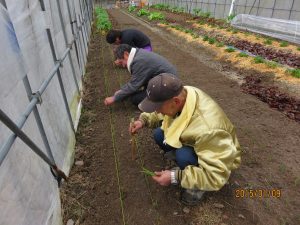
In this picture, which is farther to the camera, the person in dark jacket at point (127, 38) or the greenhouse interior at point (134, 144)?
the person in dark jacket at point (127, 38)

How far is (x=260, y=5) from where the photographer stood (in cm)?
1273

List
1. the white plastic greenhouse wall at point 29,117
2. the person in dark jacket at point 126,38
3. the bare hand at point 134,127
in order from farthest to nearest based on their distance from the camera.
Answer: the person in dark jacket at point 126,38
the bare hand at point 134,127
the white plastic greenhouse wall at point 29,117

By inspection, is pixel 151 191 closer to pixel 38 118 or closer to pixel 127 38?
pixel 38 118

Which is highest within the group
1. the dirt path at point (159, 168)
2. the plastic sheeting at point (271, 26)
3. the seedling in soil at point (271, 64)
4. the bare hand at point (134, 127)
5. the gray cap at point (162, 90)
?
the gray cap at point (162, 90)

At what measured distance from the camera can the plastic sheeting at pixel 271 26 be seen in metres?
9.96

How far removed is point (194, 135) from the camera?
2354 mm

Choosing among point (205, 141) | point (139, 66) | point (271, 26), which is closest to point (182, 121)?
point (205, 141)

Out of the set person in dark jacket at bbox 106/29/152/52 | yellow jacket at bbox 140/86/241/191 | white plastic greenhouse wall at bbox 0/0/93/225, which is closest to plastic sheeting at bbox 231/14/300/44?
person in dark jacket at bbox 106/29/152/52

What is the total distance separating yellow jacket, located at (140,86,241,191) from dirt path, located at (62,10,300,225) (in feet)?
1.89

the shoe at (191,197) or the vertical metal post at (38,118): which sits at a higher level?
the vertical metal post at (38,118)

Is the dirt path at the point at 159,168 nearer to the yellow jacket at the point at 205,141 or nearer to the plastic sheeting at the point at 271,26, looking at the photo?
the yellow jacket at the point at 205,141

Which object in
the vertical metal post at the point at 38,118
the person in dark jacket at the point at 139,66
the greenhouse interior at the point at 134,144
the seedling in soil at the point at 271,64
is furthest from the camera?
the seedling in soil at the point at 271,64

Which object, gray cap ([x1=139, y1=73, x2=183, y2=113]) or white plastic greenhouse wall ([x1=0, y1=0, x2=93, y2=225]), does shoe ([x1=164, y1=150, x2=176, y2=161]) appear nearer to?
gray cap ([x1=139, y1=73, x2=183, y2=113])

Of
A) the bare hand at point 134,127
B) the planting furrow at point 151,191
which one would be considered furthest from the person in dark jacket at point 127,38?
the bare hand at point 134,127
